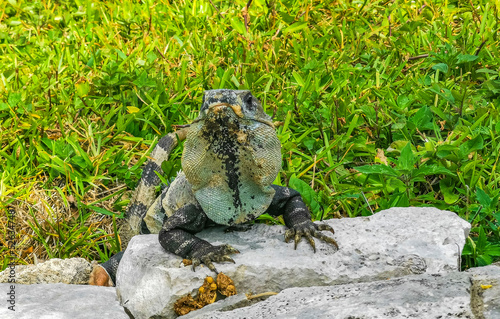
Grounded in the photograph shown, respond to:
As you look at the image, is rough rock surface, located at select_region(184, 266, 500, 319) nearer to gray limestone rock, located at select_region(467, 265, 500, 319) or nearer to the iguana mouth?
gray limestone rock, located at select_region(467, 265, 500, 319)

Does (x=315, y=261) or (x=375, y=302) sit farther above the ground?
(x=375, y=302)

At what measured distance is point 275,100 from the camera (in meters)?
5.16

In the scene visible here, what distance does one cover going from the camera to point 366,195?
425cm

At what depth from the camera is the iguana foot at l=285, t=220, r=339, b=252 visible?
3348mm

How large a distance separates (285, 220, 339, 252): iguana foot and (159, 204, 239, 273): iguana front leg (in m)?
0.36

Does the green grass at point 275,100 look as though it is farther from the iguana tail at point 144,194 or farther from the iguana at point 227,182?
the iguana at point 227,182

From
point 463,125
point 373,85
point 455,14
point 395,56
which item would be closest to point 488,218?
point 463,125

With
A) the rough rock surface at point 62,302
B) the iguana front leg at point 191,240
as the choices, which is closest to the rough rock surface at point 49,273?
the rough rock surface at point 62,302

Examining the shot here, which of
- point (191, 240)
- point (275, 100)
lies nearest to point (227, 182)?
point (191, 240)

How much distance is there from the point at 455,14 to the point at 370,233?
3.90 metres

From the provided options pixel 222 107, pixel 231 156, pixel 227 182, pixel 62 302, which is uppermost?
pixel 222 107

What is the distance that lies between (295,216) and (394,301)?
1.26 meters

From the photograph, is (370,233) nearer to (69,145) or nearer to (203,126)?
(203,126)

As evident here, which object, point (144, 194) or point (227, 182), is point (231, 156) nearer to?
point (227, 182)
